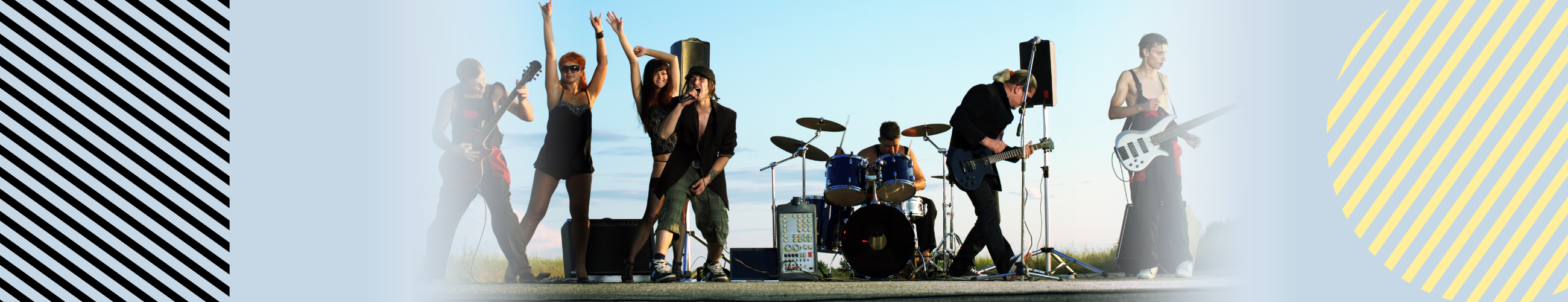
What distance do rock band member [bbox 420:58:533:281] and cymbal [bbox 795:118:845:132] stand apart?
7.06ft

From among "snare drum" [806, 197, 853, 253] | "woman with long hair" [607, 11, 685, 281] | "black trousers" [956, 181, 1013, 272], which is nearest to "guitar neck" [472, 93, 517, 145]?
"woman with long hair" [607, 11, 685, 281]

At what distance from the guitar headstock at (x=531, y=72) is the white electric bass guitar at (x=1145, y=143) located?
3.26m

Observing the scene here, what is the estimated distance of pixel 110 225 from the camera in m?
2.69

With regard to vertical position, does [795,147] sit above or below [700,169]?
above

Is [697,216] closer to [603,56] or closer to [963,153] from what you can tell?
[603,56]

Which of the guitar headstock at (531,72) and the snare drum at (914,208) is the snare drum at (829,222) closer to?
the snare drum at (914,208)

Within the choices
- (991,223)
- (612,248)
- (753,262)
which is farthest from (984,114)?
(612,248)

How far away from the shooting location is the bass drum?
222 inches

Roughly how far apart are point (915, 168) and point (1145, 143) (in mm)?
1958

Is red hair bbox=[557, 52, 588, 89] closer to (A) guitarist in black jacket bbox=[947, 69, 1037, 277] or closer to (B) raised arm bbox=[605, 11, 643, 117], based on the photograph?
(B) raised arm bbox=[605, 11, 643, 117]

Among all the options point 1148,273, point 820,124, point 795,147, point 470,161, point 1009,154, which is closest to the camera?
point 470,161

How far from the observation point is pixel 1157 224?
4945mm

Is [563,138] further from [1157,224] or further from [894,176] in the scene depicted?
[1157,224]

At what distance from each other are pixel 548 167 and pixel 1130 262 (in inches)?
128
